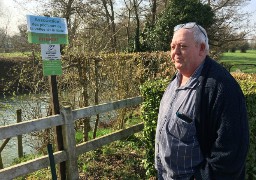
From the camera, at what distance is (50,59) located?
4.36 metres

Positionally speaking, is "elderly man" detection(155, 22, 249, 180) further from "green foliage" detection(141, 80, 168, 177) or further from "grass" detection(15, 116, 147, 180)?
"grass" detection(15, 116, 147, 180)

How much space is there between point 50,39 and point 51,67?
1.26ft

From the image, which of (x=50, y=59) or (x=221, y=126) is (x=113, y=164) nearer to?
(x=50, y=59)

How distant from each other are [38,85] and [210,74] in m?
5.46

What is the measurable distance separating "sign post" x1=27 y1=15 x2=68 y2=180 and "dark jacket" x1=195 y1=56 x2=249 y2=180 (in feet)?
8.64

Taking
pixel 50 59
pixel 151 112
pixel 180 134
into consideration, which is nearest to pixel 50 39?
pixel 50 59

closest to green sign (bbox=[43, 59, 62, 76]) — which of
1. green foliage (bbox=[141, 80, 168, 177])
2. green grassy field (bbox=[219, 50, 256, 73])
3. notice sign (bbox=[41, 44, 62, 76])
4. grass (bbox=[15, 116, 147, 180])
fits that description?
notice sign (bbox=[41, 44, 62, 76])

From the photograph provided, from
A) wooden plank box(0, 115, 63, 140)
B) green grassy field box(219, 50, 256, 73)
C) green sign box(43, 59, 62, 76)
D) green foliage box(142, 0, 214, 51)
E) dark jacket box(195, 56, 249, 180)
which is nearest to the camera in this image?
dark jacket box(195, 56, 249, 180)

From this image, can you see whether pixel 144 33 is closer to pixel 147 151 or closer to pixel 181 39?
pixel 147 151

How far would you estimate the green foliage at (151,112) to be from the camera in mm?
4984

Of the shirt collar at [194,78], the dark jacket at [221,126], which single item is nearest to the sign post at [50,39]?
the shirt collar at [194,78]

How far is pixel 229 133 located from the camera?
80.7 inches

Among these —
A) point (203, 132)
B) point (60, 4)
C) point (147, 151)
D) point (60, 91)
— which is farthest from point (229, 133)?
point (60, 4)

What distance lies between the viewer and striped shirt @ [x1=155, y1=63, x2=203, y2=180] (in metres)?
2.28
